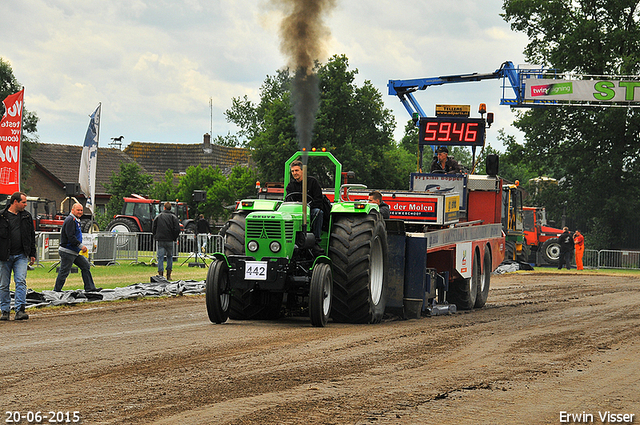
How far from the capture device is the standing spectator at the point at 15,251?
11.6 m

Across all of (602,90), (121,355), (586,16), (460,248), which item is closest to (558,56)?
(586,16)

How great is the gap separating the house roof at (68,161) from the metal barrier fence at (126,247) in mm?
29742

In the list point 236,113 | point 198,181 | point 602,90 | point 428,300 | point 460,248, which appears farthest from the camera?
point 236,113

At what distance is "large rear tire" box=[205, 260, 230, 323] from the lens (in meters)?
10.4

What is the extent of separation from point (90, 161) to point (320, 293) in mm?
13239

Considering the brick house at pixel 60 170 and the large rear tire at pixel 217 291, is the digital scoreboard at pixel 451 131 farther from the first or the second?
the brick house at pixel 60 170

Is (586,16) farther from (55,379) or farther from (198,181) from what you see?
(55,379)

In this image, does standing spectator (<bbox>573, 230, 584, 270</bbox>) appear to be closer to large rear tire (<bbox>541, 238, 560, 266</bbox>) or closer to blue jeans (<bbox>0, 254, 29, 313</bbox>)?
large rear tire (<bbox>541, 238, 560, 266</bbox>)

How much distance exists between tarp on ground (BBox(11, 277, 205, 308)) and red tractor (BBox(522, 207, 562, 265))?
2389 centimetres

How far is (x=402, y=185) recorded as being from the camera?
4759 centimetres

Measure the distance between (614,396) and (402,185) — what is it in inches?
1619

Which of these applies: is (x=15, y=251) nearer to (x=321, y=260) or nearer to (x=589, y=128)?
(x=321, y=260)

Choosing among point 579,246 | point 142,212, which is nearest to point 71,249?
point 142,212

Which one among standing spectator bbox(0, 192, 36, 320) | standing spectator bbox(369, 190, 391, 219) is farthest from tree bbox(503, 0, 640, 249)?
standing spectator bbox(0, 192, 36, 320)
